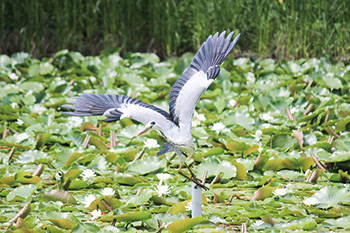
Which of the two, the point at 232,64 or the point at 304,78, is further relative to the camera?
the point at 232,64

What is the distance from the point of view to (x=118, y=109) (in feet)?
5.02

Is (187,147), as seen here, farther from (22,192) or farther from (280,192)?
(22,192)

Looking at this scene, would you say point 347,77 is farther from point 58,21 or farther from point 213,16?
point 58,21

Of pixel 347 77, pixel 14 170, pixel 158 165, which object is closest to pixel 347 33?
pixel 347 77

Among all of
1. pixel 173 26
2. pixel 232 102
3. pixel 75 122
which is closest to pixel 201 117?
pixel 232 102

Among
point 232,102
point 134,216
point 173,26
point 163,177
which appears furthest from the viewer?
point 173,26

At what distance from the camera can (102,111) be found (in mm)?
1548

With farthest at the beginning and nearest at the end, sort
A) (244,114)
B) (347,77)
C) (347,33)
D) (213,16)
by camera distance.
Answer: (213,16), (347,33), (347,77), (244,114)

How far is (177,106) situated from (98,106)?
0.25 metres

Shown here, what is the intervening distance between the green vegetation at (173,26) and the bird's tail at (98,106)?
10.5ft

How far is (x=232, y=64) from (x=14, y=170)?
2.82m

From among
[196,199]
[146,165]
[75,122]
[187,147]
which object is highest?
[187,147]

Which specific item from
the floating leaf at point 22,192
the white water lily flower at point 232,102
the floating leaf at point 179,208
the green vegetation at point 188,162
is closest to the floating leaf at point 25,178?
the green vegetation at point 188,162

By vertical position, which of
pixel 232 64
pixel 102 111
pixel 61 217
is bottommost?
pixel 232 64
